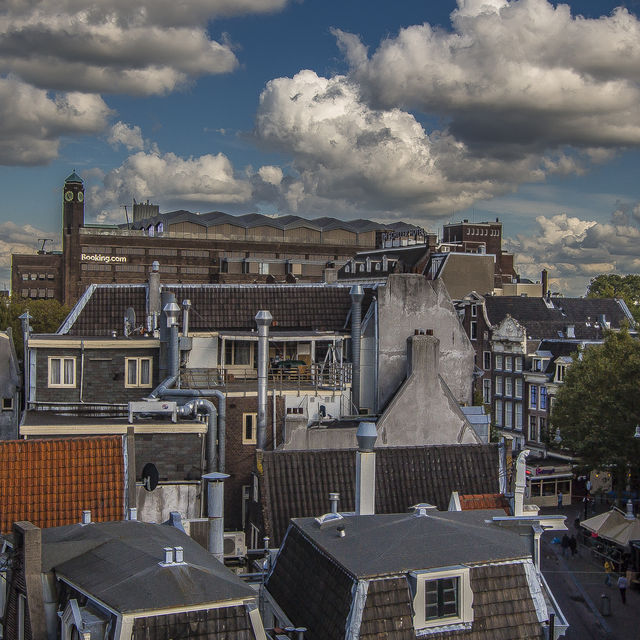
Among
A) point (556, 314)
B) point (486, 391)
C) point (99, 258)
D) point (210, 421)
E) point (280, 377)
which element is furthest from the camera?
point (99, 258)

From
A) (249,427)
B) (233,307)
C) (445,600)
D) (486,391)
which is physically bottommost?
(445,600)

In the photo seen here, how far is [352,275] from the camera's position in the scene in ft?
347

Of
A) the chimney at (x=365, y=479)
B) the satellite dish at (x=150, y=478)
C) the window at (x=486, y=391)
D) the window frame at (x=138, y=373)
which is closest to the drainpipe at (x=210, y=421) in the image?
the satellite dish at (x=150, y=478)

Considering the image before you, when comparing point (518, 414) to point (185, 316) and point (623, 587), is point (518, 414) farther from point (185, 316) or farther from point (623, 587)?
point (185, 316)

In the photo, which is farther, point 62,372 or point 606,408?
point 606,408

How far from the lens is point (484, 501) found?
2455 cm

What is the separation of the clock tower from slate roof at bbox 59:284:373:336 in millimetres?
90780

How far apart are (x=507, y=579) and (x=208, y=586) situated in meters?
5.08

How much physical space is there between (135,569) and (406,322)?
81.8ft

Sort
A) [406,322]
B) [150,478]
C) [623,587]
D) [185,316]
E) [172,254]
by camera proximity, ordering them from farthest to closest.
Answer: [172,254]
[185,316]
[406,322]
[623,587]
[150,478]

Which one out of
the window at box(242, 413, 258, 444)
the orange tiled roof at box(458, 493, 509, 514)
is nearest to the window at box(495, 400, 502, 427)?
the window at box(242, 413, 258, 444)

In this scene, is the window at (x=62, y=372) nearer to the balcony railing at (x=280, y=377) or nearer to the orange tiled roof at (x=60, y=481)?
the balcony railing at (x=280, y=377)

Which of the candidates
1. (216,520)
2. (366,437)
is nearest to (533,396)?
A: (366,437)

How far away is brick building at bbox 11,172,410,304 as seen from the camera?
130 m
